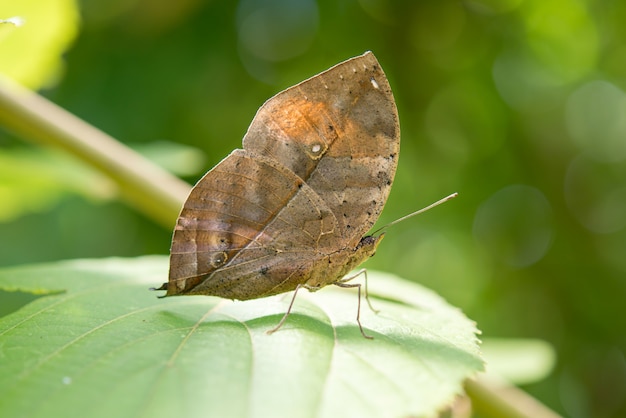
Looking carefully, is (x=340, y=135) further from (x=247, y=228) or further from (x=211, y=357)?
(x=211, y=357)

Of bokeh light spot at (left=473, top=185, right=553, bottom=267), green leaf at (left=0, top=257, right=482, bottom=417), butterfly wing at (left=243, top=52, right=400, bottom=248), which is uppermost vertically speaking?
butterfly wing at (left=243, top=52, right=400, bottom=248)

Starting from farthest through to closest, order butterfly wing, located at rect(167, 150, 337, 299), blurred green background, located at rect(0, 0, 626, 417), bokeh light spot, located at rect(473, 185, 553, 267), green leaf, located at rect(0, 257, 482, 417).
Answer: bokeh light spot, located at rect(473, 185, 553, 267), blurred green background, located at rect(0, 0, 626, 417), butterfly wing, located at rect(167, 150, 337, 299), green leaf, located at rect(0, 257, 482, 417)

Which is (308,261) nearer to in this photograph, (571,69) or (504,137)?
(504,137)

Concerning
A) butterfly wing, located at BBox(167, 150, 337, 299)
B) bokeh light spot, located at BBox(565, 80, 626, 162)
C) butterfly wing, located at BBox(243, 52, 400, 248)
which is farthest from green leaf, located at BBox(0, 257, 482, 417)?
bokeh light spot, located at BBox(565, 80, 626, 162)

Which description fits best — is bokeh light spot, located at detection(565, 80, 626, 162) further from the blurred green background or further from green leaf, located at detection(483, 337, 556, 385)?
green leaf, located at detection(483, 337, 556, 385)

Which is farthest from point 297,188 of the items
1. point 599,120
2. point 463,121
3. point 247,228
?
point 599,120

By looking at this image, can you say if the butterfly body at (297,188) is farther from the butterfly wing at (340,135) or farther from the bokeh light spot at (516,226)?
the bokeh light spot at (516,226)
